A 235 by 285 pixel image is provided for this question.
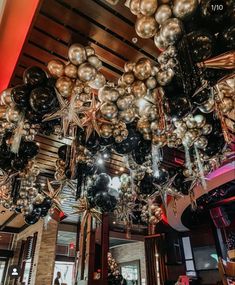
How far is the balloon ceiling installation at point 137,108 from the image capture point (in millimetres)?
1498

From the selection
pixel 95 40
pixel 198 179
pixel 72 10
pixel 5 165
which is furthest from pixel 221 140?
pixel 5 165

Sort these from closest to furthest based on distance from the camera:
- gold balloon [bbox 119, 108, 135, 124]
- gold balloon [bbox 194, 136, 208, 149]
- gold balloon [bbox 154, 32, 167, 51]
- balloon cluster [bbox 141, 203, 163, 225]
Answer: gold balloon [bbox 154, 32, 167, 51], gold balloon [bbox 119, 108, 135, 124], gold balloon [bbox 194, 136, 208, 149], balloon cluster [bbox 141, 203, 163, 225]

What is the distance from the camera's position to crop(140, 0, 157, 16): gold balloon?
147 centimetres

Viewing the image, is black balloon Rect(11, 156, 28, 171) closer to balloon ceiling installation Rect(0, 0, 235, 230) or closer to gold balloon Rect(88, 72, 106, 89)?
balloon ceiling installation Rect(0, 0, 235, 230)

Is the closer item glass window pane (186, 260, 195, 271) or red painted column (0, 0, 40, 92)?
red painted column (0, 0, 40, 92)

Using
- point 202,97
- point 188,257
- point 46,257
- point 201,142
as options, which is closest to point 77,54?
point 202,97

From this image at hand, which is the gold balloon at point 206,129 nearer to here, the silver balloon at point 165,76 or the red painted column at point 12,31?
the silver balloon at point 165,76

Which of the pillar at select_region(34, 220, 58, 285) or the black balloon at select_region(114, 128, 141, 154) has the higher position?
the black balloon at select_region(114, 128, 141, 154)

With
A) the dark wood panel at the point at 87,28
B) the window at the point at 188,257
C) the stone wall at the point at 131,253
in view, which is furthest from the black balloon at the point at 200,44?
the stone wall at the point at 131,253

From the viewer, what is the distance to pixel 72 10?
6.15 feet

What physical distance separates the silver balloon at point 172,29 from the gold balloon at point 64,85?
2.73 feet

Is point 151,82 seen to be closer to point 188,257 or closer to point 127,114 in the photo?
point 127,114

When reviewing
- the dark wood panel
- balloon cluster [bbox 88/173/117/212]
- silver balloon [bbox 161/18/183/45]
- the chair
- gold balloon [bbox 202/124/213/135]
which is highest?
the dark wood panel

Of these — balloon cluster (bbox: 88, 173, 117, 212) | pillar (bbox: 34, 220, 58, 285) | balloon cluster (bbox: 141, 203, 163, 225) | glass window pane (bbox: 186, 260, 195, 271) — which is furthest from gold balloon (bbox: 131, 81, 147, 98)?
glass window pane (bbox: 186, 260, 195, 271)
